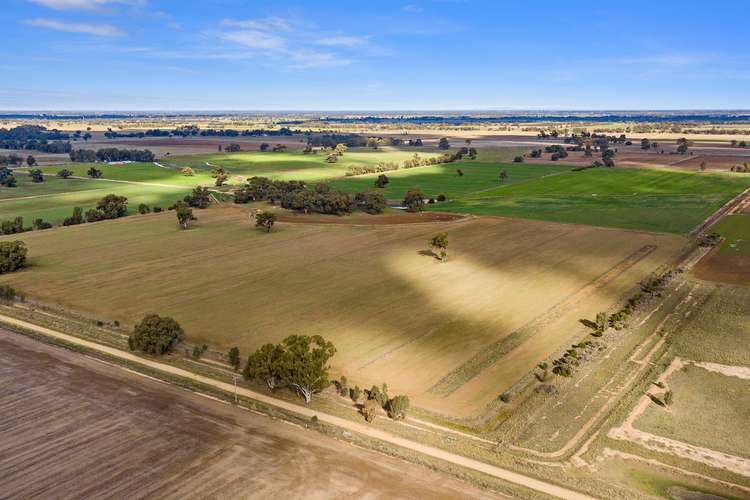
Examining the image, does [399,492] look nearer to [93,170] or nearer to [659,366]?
[659,366]

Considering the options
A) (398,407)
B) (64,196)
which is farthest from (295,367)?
(64,196)

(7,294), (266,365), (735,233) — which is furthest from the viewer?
(735,233)

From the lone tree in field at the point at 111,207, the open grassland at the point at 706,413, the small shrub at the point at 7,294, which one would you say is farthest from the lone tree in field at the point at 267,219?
the open grassland at the point at 706,413

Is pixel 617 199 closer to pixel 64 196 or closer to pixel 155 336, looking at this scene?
pixel 155 336

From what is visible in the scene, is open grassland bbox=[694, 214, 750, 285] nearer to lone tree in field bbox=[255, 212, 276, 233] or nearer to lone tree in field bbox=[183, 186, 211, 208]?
lone tree in field bbox=[255, 212, 276, 233]

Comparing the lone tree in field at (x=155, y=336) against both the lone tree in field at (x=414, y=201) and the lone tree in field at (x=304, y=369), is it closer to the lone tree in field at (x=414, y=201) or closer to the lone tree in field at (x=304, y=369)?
the lone tree in field at (x=304, y=369)

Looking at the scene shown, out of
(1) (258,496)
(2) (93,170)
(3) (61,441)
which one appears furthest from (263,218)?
(2) (93,170)
